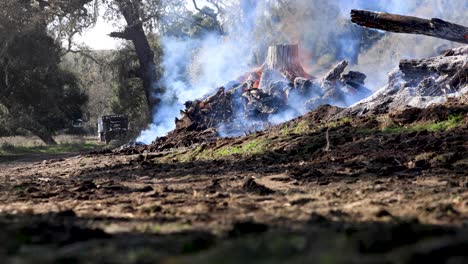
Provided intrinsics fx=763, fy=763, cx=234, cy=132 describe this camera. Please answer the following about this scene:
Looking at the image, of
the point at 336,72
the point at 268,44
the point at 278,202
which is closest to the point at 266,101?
the point at 336,72

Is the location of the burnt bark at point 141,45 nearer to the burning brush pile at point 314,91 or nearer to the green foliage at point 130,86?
the green foliage at point 130,86

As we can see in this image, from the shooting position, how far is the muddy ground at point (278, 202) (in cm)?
418

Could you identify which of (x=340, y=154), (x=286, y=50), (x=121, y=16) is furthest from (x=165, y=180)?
(x=121, y=16)

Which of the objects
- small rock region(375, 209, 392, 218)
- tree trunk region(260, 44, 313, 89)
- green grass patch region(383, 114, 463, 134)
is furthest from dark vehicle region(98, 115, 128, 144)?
small rock region(375, 209, 392, 218)

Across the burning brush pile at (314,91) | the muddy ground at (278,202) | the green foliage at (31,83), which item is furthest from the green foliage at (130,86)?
the muddy ground at (278,202)

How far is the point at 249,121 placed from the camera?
24.1 metres

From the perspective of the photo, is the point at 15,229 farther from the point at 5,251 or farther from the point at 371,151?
the point at 371,151

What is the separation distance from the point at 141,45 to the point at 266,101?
16220mm

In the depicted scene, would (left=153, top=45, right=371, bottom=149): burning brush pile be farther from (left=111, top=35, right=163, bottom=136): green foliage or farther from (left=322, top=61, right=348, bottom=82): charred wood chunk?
(left=111, top=35, right=163, bottom=136): green foliage

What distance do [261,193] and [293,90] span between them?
15.3 metres

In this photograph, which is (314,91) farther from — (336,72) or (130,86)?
(130,86)

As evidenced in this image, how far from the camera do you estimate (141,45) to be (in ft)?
128

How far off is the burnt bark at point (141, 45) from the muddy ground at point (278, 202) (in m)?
20.3

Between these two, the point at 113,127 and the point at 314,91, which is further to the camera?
the point at 113,127
